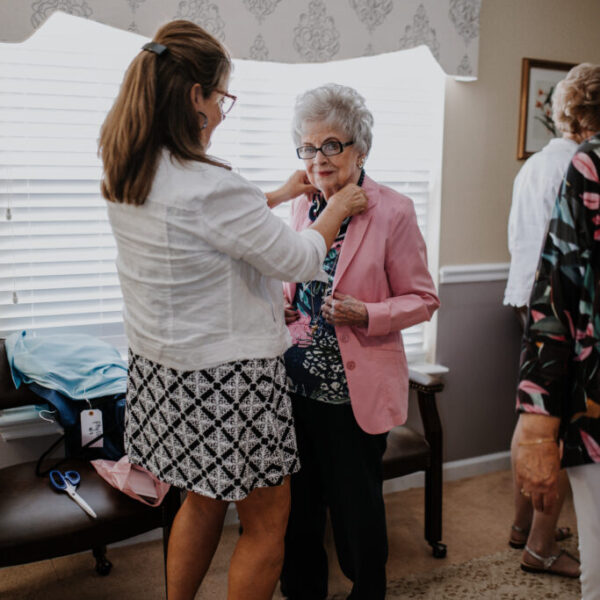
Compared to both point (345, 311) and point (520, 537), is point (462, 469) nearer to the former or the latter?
point (520, 537)

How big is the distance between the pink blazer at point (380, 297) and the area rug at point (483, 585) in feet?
2.66

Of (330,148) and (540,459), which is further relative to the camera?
(330,148)

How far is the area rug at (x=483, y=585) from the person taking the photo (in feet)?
7.02

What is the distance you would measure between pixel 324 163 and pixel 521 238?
119cm

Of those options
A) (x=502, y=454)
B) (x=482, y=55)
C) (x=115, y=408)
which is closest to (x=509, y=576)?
(x=502, y=454)

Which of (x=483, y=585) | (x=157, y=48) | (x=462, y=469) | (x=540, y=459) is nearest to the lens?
(x=540, y=459)

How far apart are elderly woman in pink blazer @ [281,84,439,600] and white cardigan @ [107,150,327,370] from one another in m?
0.27

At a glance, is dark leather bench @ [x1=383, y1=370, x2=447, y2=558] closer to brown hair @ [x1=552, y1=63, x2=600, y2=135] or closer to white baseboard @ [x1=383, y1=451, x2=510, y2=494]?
white baseboard @ [x1=383, y1=451, x2=510, y2=494]

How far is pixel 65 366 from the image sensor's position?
2055 millimetres

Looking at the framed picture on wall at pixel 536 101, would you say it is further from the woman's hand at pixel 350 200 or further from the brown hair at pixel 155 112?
the brown hair at pixel 155 112

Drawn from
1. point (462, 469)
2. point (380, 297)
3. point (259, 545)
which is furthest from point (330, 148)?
point (462, 469)

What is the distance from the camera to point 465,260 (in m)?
2.97

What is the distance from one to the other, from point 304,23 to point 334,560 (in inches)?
79.4

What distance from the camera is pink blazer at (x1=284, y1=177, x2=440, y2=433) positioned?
5.52ft
